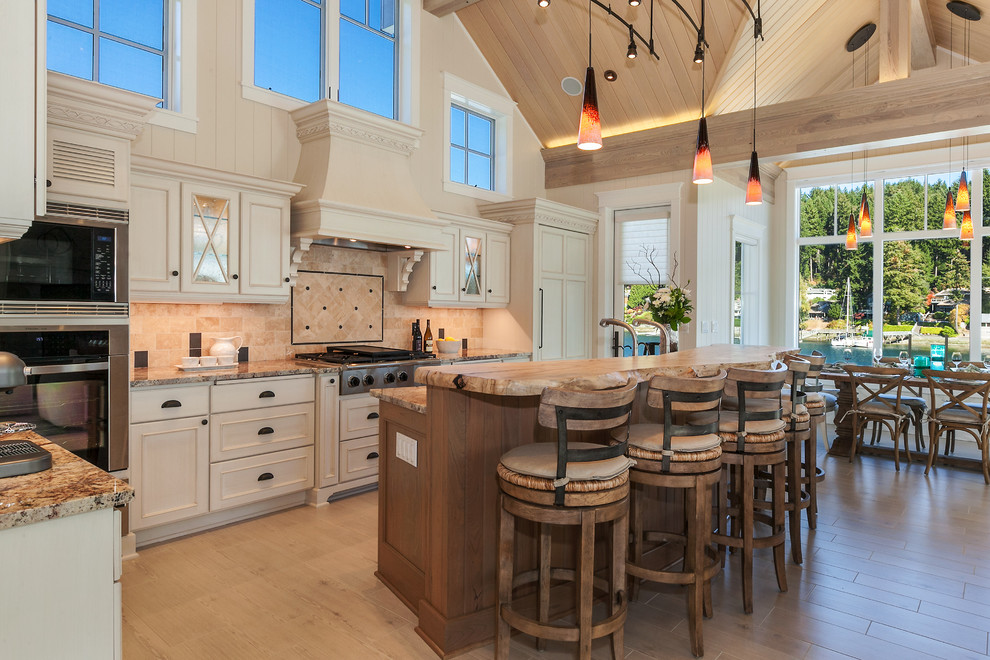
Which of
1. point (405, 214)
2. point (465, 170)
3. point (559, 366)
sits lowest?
point (559, 366)

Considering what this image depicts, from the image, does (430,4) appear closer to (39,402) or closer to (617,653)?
(39,402)

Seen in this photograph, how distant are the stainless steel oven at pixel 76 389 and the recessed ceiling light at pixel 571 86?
4842 millimetres

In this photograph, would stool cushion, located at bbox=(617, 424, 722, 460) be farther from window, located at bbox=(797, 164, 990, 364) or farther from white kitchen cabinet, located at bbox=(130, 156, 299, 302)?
window, located at bbox=(797, 164, 990, 364)

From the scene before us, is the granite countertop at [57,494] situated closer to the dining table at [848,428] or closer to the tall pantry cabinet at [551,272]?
the tall pantry cabinet at [551,272]

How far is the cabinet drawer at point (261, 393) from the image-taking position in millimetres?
3666

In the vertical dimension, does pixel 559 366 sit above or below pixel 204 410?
above

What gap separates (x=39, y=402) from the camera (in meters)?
2.93

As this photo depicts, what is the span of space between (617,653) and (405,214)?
138 inches

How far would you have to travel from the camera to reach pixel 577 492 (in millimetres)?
2092

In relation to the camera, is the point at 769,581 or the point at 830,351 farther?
the point at 830,351

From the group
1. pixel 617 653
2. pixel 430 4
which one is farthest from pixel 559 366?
pixel 430 4

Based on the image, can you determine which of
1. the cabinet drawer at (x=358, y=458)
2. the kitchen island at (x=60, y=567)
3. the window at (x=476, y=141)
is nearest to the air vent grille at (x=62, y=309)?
the cabinet drawer at (x=358, y=458)

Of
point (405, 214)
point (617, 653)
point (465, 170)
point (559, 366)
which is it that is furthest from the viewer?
point (465, 170)

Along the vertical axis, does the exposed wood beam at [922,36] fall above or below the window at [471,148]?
above
